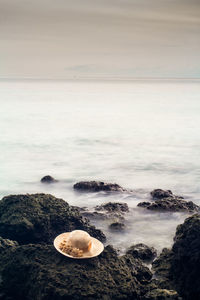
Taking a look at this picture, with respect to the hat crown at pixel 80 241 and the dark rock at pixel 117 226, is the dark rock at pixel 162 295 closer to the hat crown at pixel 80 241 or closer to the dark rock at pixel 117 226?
the hat crown at pixel 80 241

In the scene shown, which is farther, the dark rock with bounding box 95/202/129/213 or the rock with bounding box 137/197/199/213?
the rock with bounding box 137/197/199/213

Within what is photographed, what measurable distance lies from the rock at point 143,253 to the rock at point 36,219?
95 centimetres

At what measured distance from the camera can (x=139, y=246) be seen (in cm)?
830

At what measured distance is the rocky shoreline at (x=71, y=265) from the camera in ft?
19.1

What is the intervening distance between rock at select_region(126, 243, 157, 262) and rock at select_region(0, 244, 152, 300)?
45.7 inches

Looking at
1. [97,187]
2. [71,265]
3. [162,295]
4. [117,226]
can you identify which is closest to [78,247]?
[71,265]

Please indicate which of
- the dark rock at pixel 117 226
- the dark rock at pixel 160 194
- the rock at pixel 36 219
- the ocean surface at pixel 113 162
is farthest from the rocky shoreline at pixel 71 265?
the dark rock at pixel 160 194

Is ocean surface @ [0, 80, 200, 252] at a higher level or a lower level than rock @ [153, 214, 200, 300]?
higher

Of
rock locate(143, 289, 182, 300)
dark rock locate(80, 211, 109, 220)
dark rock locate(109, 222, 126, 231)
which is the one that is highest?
dark rock locate(80, 211, 109, 220)

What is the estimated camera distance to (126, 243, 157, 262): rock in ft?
26.0

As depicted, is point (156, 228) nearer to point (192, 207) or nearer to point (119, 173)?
point (192, 207)

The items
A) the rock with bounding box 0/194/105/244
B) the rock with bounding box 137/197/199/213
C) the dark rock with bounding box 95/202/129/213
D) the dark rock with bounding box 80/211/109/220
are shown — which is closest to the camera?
the rock with bounding box 0/194/105/244

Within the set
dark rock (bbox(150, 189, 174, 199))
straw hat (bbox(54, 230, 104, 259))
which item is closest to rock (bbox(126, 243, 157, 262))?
straw hat (bbox(54, 230, 104, 259))

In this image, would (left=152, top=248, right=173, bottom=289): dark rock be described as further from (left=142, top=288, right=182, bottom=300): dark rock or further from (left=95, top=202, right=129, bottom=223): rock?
(left=95, top=202, right=129, bottom=223): rock
